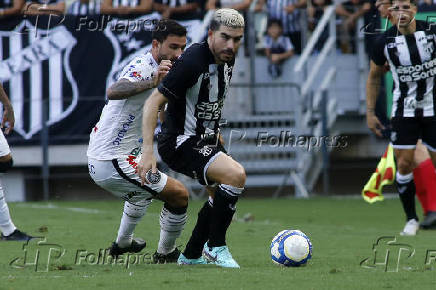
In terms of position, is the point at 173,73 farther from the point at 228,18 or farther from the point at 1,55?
the point at 1,55

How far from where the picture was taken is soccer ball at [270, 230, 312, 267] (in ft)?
23.8

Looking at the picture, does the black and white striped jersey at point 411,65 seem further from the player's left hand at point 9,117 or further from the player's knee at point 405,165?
the player's left hand at point 9,117

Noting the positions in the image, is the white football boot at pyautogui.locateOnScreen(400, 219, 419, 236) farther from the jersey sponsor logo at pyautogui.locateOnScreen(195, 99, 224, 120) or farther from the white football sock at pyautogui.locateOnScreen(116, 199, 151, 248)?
the jersey sponsor logo at pyautogui.locateOnScreen(195, 99, 224, 120)

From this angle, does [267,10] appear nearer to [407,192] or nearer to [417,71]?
[417,71]

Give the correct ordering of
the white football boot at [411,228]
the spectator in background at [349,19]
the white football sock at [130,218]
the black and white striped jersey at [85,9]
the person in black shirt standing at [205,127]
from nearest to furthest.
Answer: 1. the person in black shirt standing at [205,127]
2. the white football sock at [130,218]
3. the white football boot at [411,228]
4. the black and white striped jersey at [85,9]
5. the spectator in background at [349,19]

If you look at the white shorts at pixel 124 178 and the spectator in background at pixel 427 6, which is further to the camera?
the spectator in background at pixel 427 6

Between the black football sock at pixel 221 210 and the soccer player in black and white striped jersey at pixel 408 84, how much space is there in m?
3.83

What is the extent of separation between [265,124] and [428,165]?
6.06 metres

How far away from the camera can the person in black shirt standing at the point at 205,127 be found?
6973 millimetres

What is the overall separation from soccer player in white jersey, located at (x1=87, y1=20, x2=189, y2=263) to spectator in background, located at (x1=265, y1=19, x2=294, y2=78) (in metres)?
9.68

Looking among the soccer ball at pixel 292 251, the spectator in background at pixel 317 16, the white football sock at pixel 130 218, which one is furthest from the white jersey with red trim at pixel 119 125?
the spectator in background at pixel 317 16

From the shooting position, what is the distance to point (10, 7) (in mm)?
16719

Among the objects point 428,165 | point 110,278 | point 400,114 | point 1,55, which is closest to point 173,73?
point 110,278

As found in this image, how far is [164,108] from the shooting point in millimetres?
7914
